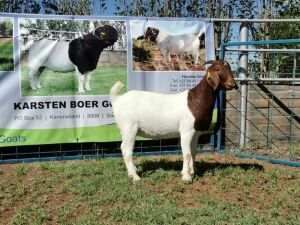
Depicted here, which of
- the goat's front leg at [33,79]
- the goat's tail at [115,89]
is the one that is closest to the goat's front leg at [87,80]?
the goat's front leg at [33,79]

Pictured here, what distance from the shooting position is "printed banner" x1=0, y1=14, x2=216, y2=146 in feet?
25.5

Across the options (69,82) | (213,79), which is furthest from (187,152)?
(69,82)

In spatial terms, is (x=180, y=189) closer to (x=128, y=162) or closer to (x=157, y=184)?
(x=157, y=184)

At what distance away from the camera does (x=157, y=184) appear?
21.4 ft

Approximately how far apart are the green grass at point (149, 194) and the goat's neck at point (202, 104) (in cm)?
85

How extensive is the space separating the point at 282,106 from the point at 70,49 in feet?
13.5

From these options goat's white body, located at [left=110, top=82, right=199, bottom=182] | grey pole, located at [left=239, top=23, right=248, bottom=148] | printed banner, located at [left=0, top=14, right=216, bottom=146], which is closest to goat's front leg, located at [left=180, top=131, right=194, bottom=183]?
goat's white body, located at [left=110, top=82, right=199, bottom=182]

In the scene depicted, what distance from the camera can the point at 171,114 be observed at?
6.56 meters

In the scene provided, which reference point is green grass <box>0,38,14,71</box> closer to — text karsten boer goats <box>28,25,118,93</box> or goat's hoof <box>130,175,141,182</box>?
text karsten boer goats <box>28,25,118,93</box>

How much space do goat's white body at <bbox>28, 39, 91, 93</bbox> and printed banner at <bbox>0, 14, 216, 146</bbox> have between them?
0.02 metres

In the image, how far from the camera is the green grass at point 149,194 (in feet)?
17.4

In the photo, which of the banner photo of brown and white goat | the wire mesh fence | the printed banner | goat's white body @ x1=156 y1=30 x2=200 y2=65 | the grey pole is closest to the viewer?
the printed banner

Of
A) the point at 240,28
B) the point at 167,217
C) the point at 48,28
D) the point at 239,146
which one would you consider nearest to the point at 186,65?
the point at 240,28

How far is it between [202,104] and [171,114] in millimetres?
454
